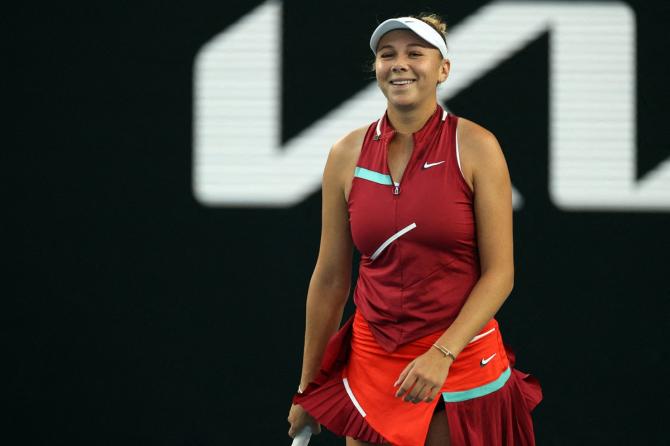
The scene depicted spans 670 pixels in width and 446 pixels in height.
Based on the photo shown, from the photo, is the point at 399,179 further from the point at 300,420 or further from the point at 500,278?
the point at 300,420

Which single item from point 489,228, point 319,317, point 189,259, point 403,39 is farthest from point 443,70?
point 189,259

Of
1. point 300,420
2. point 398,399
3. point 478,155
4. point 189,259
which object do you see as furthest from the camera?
point 189,259

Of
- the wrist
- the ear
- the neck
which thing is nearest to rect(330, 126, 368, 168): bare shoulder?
the neck

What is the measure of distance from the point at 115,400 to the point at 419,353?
213 cm

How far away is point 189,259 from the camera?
12.8ft

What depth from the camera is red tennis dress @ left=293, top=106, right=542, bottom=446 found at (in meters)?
2.12

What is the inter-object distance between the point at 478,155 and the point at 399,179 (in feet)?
0.62

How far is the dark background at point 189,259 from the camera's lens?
377cm

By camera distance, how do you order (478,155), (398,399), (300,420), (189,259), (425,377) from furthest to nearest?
1. (189,259)
2. (300,420)
3. (398,399)
4. (478,155)
5. (425,377)

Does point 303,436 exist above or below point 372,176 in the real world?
below

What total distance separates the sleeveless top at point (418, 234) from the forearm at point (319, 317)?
0.17 metres

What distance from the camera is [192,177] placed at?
12.7 feet

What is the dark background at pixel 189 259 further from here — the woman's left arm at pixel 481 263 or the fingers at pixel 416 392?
the fingers at pixel 416 392

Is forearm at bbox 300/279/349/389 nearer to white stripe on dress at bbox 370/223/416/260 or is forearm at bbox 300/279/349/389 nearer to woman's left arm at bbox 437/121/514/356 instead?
white stripe on dress at bbox 370/223/416/260
